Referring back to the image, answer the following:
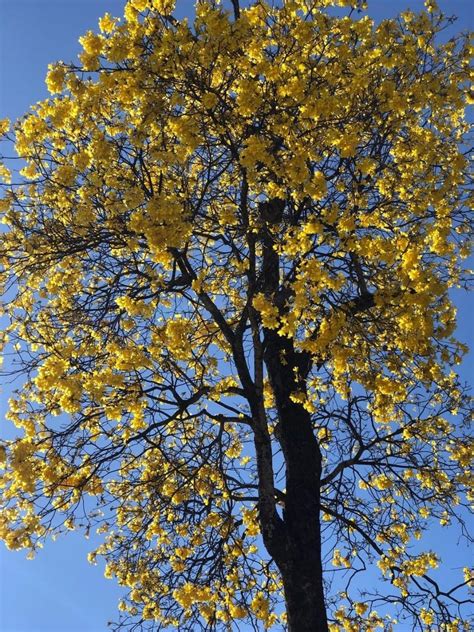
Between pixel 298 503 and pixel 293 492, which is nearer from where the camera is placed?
pixel 298 503

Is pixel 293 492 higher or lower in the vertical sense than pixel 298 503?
higher

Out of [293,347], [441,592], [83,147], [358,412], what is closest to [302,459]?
[358,412]

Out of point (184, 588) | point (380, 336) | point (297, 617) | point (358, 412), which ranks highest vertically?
point (380, 336)

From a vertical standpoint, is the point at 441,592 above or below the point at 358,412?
below

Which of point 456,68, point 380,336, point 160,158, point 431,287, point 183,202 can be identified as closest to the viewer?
point 431,287

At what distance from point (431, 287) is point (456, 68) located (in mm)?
3677

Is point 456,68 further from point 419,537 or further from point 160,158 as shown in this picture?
point 419,537

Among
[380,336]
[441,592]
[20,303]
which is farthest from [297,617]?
[20,303]

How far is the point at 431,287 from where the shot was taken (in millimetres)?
5359

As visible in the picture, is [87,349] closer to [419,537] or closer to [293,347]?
[293,347]

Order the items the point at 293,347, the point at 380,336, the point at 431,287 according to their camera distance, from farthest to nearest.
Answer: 1. the point at 293,347
2. the point at 380,336
3. the point at 431,287

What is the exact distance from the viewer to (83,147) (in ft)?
22.5

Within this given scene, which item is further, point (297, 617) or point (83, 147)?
point (83, 147)

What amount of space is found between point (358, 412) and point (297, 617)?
2429 millimetres
